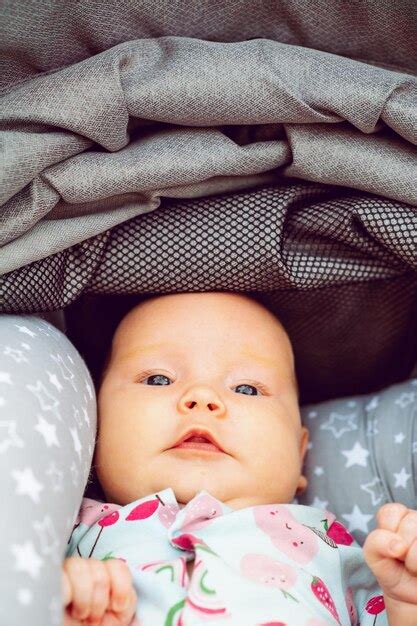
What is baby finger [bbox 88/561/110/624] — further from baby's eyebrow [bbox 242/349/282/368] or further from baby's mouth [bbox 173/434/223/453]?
baby's eyebrow [bbox 242/349/282/368]

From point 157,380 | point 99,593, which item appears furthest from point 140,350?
point 99,593

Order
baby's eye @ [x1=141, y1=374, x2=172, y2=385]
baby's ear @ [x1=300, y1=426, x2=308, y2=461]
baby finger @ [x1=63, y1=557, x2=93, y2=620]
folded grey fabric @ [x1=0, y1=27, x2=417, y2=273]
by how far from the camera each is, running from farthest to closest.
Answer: baby's ear @ [x1=300, y1=426, x2=308, y2=461]
baby's eye @ [x1=141, y1=374, x2=172, y2=385]
folded grey fabric @ [x1=0, y1=27, x2=417, y2=273]
baby finger @ [x1=63, y1=557, x2=93, y2=620]

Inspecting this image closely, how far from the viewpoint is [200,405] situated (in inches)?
37.1

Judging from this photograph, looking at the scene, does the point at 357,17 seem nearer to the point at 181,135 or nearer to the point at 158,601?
the point at 181,135

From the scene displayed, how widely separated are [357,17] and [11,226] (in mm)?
490

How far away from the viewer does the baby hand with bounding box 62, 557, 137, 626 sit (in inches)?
27.8

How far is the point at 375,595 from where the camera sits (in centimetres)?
94

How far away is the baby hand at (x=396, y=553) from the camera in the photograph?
2.42 ft

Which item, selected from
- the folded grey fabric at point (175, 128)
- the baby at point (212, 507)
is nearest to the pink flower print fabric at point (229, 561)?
the baby at point (212, 507)

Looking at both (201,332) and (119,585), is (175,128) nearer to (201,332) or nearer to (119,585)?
(201,332)

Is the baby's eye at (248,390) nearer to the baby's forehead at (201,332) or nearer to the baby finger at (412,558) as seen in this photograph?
the baby's forehead at (201,332)

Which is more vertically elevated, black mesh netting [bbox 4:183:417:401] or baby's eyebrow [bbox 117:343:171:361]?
black mesh netting [bbox 4:183:417:401]

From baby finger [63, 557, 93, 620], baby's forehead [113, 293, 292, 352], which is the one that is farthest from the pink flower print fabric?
baby's forehead [113, 293, 292, 352]

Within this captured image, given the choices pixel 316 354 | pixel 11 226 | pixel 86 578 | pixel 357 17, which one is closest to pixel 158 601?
pixel 86 578
